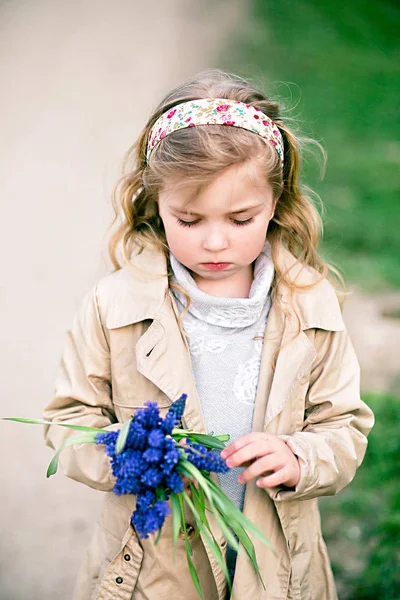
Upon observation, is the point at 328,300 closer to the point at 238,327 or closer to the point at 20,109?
the point at 238,327

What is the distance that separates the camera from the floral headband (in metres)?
2.17

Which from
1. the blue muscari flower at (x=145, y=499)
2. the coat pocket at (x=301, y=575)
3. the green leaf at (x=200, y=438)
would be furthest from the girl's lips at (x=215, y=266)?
the coat pocket at (x=301, y=575)

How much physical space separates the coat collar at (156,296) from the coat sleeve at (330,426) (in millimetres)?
60

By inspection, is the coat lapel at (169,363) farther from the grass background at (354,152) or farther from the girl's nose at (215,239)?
the grass background at (354,152)

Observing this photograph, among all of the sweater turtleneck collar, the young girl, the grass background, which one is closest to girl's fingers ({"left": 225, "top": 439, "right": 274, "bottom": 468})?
the young girl

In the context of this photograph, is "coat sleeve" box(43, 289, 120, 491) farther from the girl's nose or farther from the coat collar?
the girl's nose

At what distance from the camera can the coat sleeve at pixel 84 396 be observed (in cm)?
220

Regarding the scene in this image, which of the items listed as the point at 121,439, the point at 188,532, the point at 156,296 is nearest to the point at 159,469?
the point at 121,439

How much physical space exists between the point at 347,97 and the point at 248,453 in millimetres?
8236

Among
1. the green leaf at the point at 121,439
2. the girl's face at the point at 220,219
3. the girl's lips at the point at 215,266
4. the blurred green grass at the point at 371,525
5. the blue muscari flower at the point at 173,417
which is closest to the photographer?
the green leaf at the point at 121,439

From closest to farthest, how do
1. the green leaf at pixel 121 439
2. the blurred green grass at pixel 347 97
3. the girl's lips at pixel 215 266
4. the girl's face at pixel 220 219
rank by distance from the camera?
1. the green leaf at pixel 121 439
2. the girl's face at pixel 220 219
3. the girl's lips at pixel 215 266
4. the blurred green grass at pixel 347 97

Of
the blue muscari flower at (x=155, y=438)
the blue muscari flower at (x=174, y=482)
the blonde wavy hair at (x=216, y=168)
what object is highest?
the blonde wavy hair at (x=216, y=168)

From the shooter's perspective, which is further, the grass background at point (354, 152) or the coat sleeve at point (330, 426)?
the grass background at point (354, 152)

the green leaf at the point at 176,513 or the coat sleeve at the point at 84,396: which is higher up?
the coat sleeve at the point at 84,396
